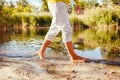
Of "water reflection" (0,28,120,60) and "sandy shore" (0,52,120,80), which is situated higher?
"sandy shore" (0,52,120,80)

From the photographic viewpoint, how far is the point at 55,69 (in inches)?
185

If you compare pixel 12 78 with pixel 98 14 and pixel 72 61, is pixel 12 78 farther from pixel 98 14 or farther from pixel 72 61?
pixel 98 14

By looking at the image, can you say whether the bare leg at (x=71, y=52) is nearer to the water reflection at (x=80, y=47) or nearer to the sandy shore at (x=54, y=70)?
the sandy shore at (x=54, y=70)

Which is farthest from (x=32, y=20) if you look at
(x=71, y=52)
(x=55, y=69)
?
(x=55, y=69)

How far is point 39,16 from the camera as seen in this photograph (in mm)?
25969

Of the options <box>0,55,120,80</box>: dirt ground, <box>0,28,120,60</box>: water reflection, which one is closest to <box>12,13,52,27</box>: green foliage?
<box>0,28,120,60</box>: water reflection

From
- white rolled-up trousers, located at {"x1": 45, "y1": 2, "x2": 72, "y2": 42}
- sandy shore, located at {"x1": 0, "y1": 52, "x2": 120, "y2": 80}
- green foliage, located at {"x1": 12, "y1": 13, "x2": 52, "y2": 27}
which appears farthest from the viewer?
green foliage, located at {"x1": 12, "y1": 13, "x2": 52, "y2": 27}

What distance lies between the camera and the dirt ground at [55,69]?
13.6ft

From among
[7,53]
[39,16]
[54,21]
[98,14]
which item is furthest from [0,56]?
[39,16]

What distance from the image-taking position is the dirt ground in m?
4.13

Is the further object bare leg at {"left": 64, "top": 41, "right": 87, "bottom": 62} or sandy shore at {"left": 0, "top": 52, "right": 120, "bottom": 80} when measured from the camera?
bare leg at {"left": 64, "top": 41, "right": 87, "bottom": 62}

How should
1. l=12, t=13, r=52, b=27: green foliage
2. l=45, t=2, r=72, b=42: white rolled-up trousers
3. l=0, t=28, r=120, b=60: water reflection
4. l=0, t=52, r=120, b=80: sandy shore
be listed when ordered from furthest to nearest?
l=12, t=13, r=52, b=27: green foliage, l=0, t=28, r=120, b=60: water reflection, l=45, t=2, r=72, b=42: white rolled-up trousers, l=0, t=52, r=120, b=80: sandy shore

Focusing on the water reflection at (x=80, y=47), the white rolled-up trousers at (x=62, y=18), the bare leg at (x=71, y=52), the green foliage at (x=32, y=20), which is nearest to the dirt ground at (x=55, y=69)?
the bare leg at (x=71, y=52)

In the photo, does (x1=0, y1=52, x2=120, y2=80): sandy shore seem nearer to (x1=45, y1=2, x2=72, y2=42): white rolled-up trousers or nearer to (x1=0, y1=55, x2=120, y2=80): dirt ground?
(x1=0, y1=55, x2=120, y2=80): dirt ground
